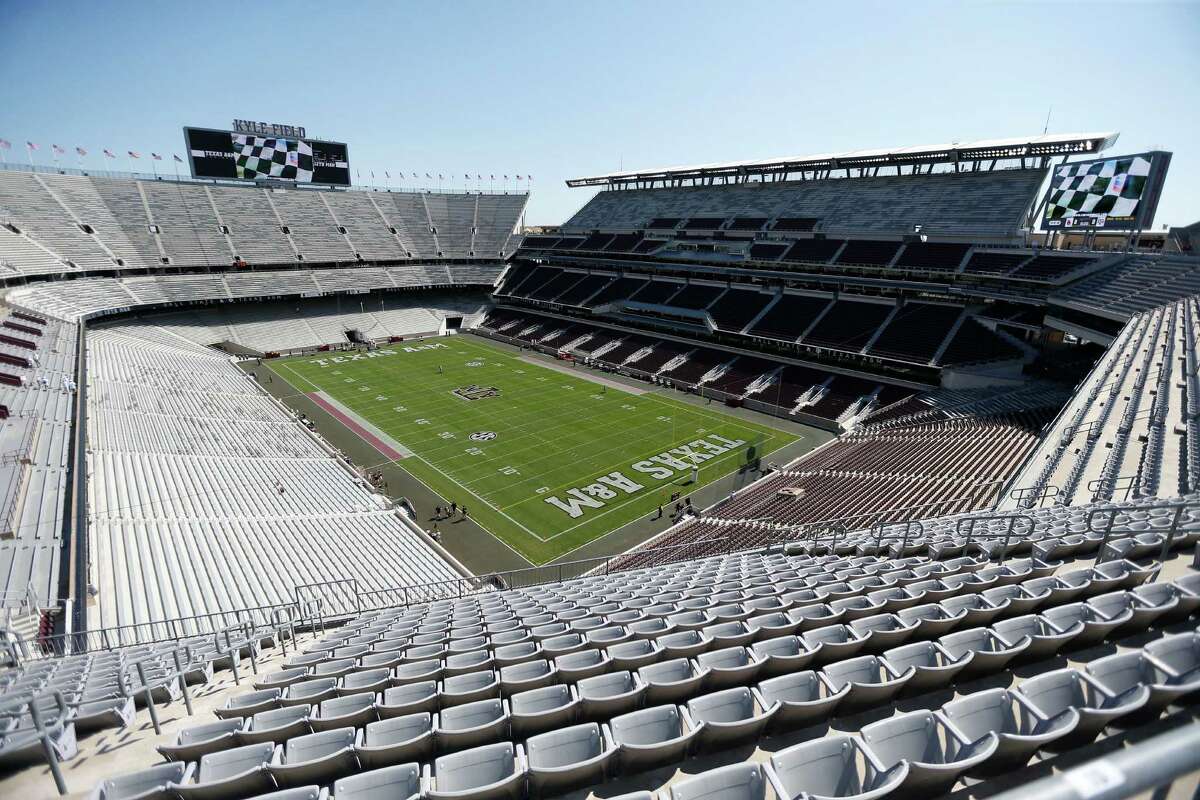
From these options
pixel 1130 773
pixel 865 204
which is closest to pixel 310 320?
pixel 865 204

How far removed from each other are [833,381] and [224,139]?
65.5m

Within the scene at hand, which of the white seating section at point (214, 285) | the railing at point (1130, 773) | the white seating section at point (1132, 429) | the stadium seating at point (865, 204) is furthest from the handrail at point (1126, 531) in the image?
the white seating section at point (214, 285)

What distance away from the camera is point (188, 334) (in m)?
54.4

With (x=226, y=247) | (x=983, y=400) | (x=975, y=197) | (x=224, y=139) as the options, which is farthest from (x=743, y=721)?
(x=224, y=139)

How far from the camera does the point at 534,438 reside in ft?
116

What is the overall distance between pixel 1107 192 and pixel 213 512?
159 feet

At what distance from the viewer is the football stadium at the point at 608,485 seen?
5238mm

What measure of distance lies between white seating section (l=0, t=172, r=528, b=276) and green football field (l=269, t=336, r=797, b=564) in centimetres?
1797

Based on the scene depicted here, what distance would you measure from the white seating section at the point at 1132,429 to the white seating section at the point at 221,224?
6204cm

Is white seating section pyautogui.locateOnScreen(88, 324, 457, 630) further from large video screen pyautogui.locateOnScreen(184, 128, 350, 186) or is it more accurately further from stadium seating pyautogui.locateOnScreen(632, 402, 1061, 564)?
large video screen pyautogui.locateOnScreen(184, 128, 350, 186)

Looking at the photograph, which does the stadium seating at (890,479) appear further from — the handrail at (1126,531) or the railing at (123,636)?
the railing at (123,636)

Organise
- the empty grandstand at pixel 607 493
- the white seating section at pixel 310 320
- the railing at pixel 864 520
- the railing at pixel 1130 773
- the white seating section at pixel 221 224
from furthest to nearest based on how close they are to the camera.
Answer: the white seating section at pixel 310 320
the white seating section at pixel 221 224
the railing at pixel 864 520
the empty grandstand at pixel 607 493
the railing at pixel 1130 773

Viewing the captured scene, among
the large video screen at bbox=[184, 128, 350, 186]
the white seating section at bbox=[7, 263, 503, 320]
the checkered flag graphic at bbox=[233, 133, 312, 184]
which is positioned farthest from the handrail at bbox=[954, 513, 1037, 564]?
the checkered flag graphic at bbox=[233, 133, 312, 184]

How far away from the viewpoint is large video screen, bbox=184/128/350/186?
61.1 meters
